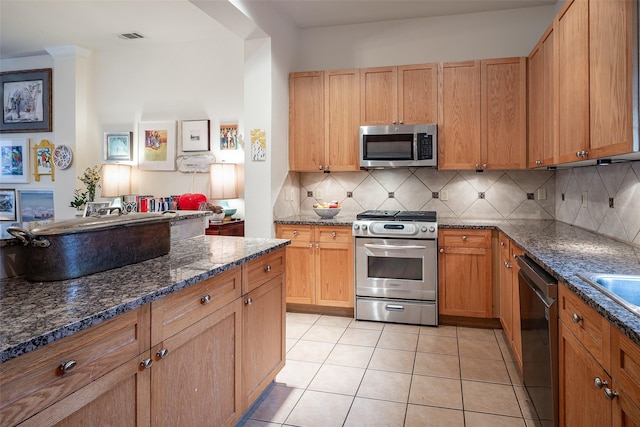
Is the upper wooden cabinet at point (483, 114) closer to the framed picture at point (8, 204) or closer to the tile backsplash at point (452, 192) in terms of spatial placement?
the tile backsplash at point (452, 192)

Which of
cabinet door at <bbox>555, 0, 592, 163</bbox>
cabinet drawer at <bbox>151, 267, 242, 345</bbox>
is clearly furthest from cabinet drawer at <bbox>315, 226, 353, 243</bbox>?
cabinet drawer at <bbox>151, 267, 242, 345</bbox>

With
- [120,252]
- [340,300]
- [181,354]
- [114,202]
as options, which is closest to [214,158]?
[114,202]

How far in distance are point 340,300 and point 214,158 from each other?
226cm

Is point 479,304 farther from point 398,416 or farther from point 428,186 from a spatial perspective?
point 398,416

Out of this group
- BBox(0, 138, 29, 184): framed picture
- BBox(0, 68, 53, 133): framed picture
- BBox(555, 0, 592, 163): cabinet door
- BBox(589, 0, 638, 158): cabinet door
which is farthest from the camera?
BBox(0, 138, 29, 184): framed picture

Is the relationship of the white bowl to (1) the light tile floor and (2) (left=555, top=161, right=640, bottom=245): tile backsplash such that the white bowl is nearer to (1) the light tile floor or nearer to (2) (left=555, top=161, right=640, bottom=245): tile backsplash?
(1) the light tile floor

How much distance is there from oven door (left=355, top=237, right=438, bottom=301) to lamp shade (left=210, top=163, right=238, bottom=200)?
5.31ft

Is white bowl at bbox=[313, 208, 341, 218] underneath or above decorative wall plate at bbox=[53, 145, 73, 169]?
underneath

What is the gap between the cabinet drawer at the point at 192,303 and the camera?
1387mm

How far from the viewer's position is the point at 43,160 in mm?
5441

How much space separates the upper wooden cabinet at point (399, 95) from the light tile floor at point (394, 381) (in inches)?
74.4

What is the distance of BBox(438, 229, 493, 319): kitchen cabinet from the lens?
11.3ft

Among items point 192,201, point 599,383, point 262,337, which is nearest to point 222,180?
point 192,201

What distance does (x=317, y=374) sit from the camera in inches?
105
